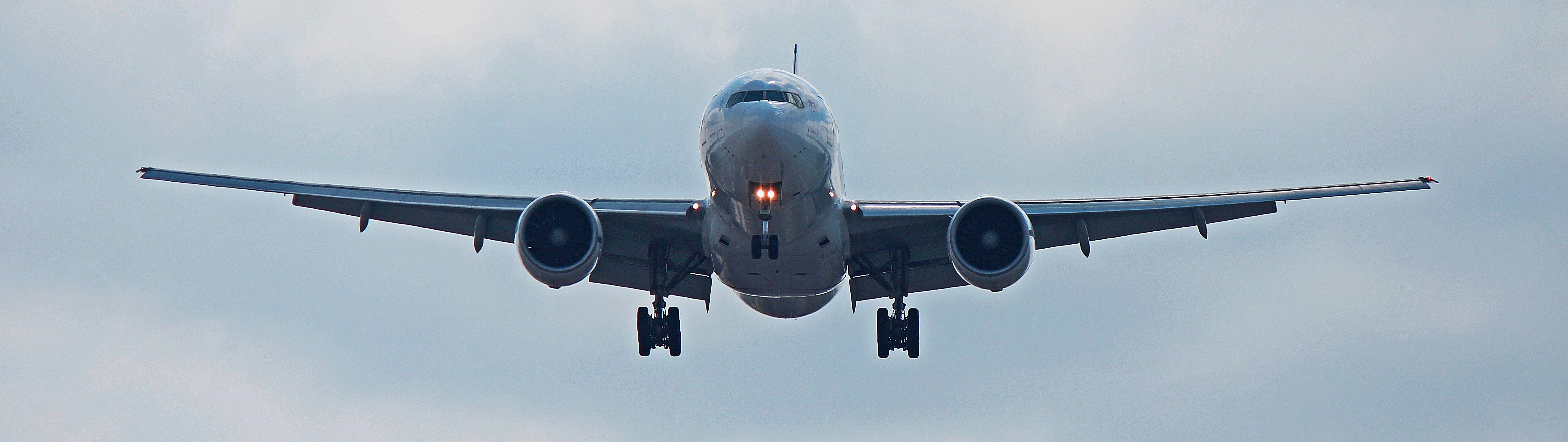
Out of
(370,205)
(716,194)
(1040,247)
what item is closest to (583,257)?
(716,194)

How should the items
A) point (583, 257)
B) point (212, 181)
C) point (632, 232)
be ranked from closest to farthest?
1. point (583, 257)
2. point (212, 181)
3. point (632, 232)

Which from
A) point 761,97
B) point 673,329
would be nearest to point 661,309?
point 673,329

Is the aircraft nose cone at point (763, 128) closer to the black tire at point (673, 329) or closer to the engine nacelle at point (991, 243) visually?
the engine nacelle at point (991, 243)

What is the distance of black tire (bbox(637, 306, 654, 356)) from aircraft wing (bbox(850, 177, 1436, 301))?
4020 millimetres

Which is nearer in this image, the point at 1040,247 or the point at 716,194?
the point at 716,194

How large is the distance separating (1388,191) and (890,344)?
951 cm

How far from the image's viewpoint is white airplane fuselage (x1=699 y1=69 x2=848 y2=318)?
21.9 m

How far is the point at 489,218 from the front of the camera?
26562 mm

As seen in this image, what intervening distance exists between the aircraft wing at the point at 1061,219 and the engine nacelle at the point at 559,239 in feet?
15.5

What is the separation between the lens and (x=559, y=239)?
A: 23828 mm

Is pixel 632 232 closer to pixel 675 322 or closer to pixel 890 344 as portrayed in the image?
pixel 675 322

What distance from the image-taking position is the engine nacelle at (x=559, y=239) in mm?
23438

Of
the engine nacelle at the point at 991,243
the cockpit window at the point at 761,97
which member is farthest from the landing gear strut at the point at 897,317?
the cockpit window at the point at 761,97

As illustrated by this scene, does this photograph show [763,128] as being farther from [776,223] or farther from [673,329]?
[673,329]
